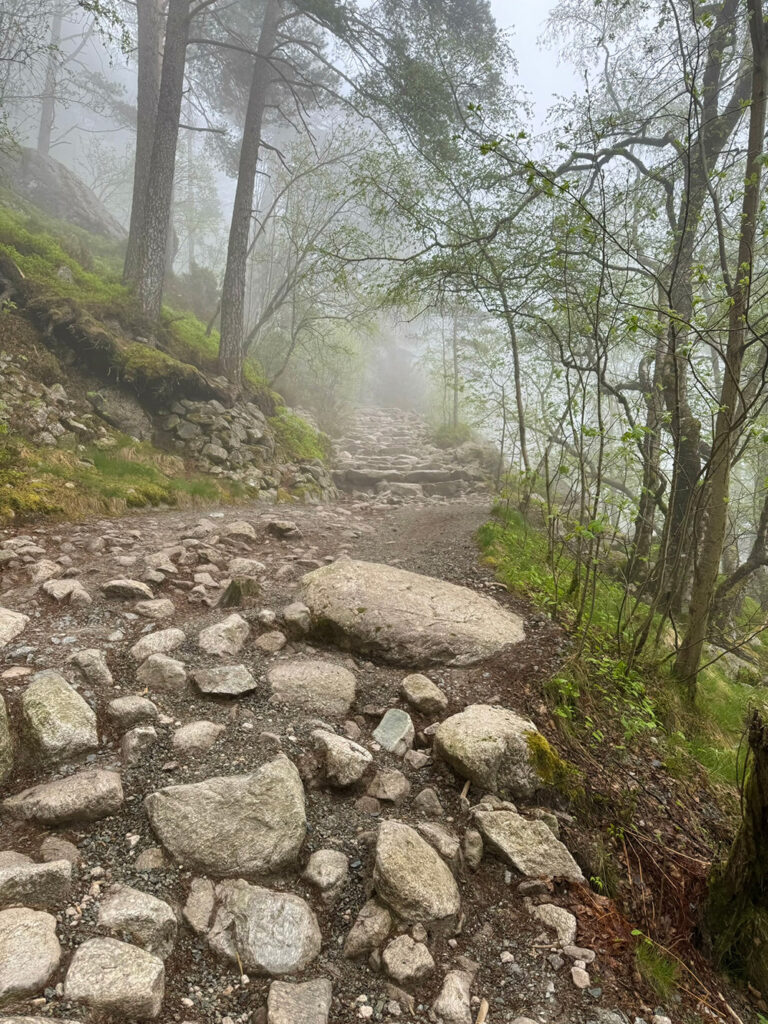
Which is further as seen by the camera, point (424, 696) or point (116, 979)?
point (424, 696)

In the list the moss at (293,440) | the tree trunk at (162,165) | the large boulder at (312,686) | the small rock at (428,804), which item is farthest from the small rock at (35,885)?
the tree trunk at (162,165)

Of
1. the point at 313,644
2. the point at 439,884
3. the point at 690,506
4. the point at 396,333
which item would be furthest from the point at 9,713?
the point at 396,333

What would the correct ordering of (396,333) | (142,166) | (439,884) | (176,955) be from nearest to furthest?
(176,955)
(439,884)
(142,166)
(396,333)

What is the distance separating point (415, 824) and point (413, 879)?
402 millimetres

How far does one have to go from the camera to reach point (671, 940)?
7.70 ft

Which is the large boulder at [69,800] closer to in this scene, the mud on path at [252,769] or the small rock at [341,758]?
the mud on path at [252,769]

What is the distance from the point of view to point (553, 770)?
9.45ft

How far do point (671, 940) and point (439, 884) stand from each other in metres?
1.14

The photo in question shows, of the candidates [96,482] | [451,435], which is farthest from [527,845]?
[451,435]

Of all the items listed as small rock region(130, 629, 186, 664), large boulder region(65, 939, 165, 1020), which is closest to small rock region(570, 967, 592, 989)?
large boulder region(65, 939, 165, 1020)

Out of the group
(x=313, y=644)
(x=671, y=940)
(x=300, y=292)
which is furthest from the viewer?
(x=300, y=292)

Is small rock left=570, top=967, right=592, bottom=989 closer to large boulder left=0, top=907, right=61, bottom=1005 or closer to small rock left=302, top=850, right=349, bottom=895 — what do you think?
small rock left=302, top=850, right=349, bottom=895

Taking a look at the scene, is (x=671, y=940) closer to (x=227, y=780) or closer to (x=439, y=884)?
(x=439, y=884)

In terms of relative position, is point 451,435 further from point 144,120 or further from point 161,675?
point 161,675
